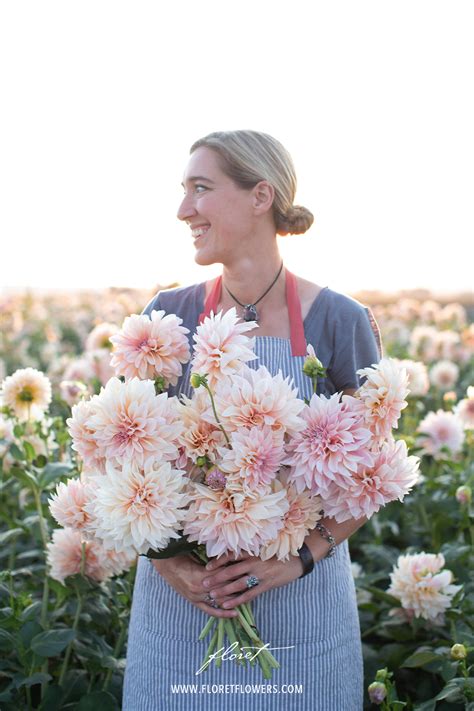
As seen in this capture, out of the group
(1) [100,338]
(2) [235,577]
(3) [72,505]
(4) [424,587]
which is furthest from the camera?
(1) [100,338]

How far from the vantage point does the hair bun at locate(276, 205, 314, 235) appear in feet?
6.87

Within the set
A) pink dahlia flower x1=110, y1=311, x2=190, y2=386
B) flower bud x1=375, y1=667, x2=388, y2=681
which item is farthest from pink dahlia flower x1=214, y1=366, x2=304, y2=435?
flower bud x1=375, y1=667, x2=388, y2=681

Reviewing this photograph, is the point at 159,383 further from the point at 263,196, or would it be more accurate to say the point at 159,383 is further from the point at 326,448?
the point at 263,196

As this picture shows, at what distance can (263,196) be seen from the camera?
202cm

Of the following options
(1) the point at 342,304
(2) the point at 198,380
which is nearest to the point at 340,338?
(1) the point at 342,304

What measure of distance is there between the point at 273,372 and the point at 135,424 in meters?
0.48

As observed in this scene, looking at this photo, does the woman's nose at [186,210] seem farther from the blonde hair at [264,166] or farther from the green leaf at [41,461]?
the green leaf at [41,461]

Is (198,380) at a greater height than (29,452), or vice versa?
(198,380)

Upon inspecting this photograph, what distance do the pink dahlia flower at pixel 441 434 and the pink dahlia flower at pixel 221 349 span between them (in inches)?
79.2

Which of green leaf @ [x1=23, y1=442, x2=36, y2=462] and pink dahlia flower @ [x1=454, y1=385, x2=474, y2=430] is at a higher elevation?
green leaf @ [x1=23, y1=442, x2=36, y2=462]

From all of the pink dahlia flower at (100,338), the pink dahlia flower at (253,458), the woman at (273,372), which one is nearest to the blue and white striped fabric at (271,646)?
the woman at (273,372)

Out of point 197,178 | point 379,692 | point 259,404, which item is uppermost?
point 197,178

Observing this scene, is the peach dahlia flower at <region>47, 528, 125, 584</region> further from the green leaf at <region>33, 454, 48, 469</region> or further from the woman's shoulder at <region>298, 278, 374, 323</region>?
the woman's shoulder at <region>298, 278, 374, 323</region>

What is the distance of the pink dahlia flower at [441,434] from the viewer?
10.9 ft
